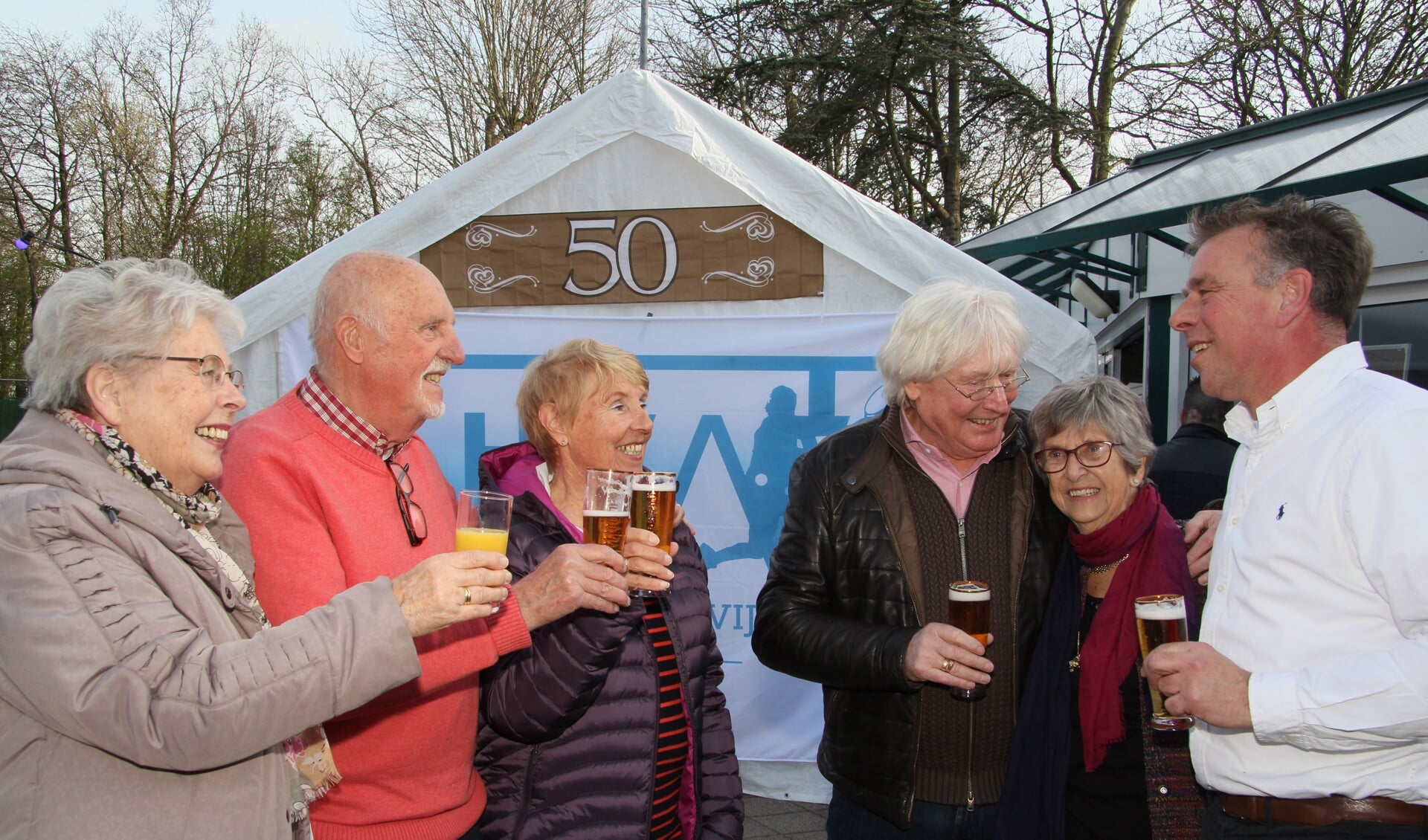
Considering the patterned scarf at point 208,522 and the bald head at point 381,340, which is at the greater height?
the bald head at point 381,340

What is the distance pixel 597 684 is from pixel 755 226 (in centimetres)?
267

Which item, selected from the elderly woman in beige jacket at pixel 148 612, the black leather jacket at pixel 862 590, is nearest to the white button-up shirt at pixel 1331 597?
the black leather jacket at pixel 862 590

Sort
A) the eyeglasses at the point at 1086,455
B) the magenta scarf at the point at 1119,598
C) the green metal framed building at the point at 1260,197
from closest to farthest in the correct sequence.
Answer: the magenta scarf at the point at 1119,598, the eyeglasses at the point at 1086,455, the green metal framed building at the point at 1260,197

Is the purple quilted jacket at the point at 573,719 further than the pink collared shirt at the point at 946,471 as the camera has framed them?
No

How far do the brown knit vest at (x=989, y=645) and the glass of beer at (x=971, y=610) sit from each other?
0.21 metres

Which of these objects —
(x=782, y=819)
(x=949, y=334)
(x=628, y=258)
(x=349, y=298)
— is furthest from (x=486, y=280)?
(x=782, y=819)

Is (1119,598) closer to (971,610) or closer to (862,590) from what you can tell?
(971,610)

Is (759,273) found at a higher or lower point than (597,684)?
higher

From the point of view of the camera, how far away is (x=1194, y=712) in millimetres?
1723

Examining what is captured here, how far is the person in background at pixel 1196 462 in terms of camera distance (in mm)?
3717

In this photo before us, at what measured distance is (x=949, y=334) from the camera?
2459mm

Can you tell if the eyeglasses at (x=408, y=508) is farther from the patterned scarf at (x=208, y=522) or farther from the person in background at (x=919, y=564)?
the person in background at (x=919, y=564)

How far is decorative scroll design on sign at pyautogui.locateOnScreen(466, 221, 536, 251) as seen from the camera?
14.6 ft

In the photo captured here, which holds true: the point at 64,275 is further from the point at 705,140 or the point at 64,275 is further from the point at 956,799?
the point at 705,140
